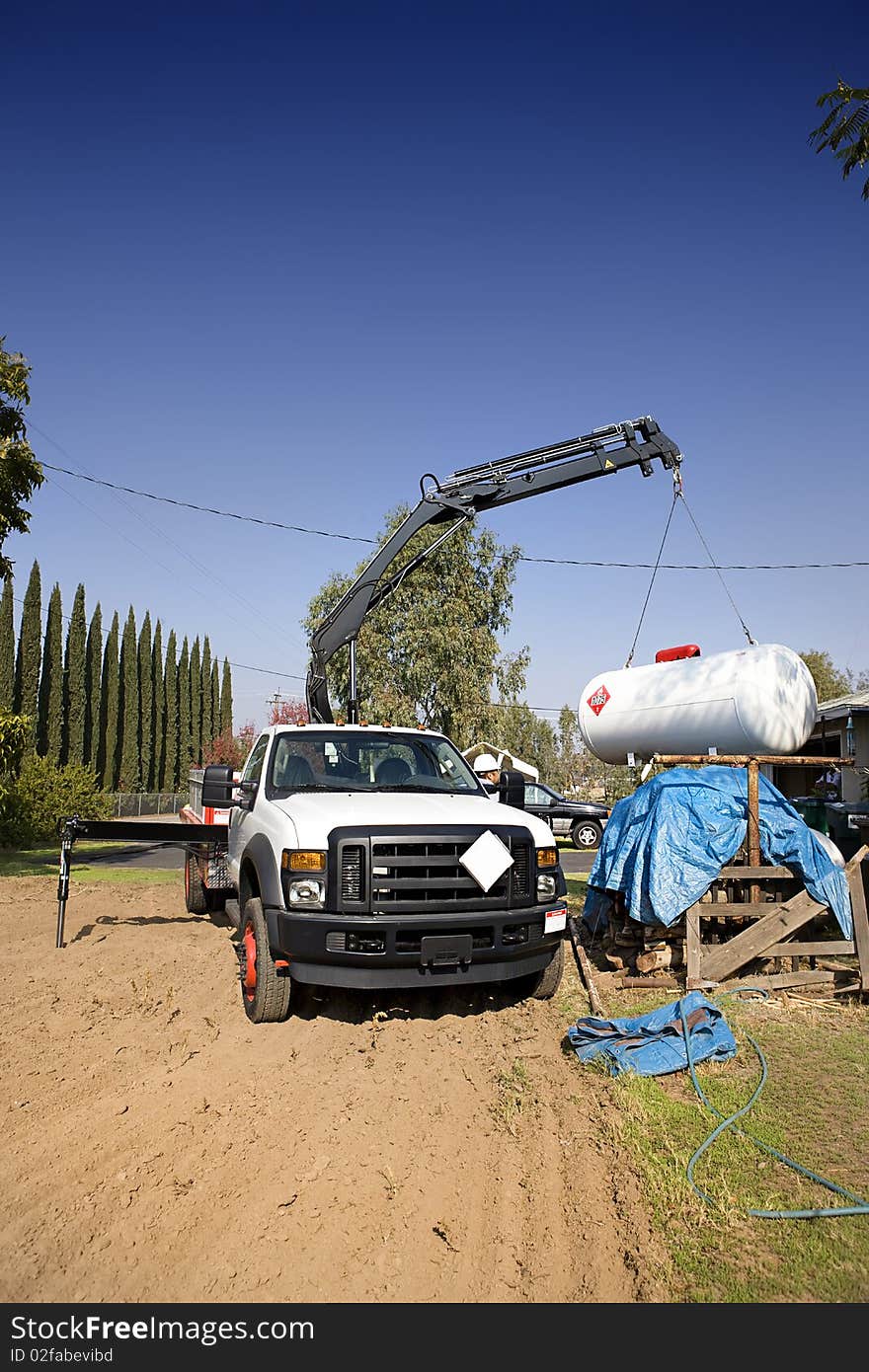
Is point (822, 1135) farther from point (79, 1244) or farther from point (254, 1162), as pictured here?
→ point (79, 1244)

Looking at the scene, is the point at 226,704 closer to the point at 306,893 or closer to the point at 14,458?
the point at 14,458

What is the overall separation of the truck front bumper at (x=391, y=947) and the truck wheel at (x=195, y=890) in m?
4.66

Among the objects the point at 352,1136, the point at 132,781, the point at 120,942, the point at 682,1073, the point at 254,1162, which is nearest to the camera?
the point at 254,1162

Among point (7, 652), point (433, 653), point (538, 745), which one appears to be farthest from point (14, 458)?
point (538, 745)

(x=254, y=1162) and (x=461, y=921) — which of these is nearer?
(x=254, y=1162)

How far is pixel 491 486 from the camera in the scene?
13.8 m

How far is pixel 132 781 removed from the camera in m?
44.7

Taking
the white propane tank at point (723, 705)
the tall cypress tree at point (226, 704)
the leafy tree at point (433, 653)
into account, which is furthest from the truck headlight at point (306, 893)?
the tall cypress tree at point (226, 704)

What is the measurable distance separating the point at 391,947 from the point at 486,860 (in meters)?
0.78

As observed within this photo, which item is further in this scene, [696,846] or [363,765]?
[696,846]

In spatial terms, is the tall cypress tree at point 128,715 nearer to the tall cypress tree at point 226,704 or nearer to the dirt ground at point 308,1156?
the tall cypress tree at point 226,704

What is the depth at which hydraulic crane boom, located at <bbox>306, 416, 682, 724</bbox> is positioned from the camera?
13352 mm
